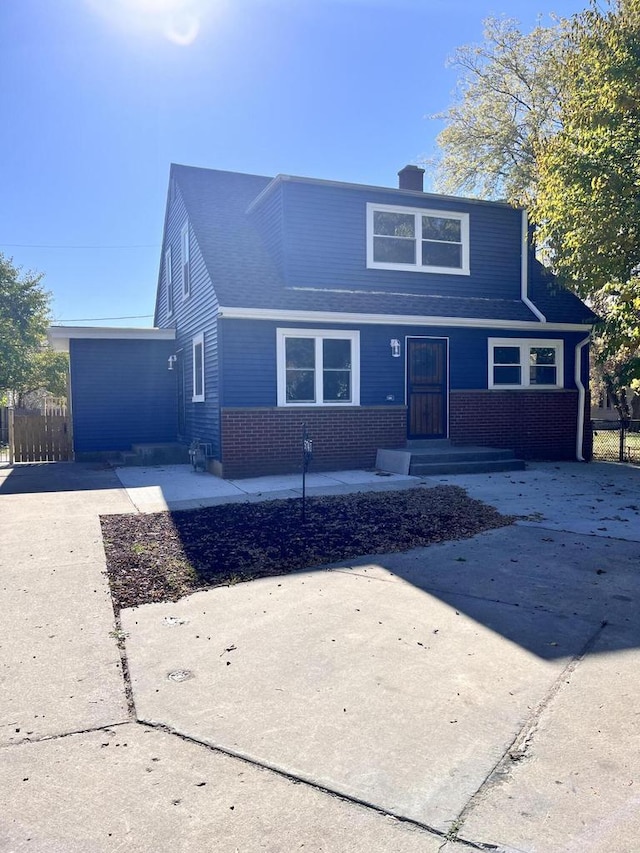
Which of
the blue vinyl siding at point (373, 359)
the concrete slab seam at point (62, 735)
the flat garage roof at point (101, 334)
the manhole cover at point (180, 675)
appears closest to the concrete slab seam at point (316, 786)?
the concrete slab seam at point (62, 735)

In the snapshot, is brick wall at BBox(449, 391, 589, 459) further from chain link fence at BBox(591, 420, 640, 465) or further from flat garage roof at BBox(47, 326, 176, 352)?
flat garage roof at BBox(47, 326, 176, 352)

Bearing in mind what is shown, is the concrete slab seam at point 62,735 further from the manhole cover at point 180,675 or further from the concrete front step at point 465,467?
the concrete front step at point 465,467

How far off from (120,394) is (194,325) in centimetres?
305

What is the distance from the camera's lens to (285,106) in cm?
1317

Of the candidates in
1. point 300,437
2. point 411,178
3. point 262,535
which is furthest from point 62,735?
point 411,178

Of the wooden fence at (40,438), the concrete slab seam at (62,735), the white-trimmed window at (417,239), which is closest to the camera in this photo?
the concrete slab seam at (62,735)

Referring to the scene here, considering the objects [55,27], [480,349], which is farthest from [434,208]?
[55,27]

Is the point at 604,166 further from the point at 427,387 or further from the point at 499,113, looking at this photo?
the point at 499,113

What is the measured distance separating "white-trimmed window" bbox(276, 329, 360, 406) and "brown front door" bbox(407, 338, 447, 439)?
136 centimetres

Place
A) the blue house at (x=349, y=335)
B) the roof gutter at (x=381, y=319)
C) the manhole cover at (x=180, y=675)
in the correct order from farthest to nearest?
the blue house at (x=349, y=335) → the roof gutter at (x=381, y=319) → the manhole cover at (x=180, y=675)

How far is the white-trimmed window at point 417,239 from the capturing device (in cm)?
1309

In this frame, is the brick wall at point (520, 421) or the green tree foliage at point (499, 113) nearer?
the brick wall at point (520, 421)

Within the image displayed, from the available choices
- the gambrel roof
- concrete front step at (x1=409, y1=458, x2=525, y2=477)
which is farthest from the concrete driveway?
the gambrel roof

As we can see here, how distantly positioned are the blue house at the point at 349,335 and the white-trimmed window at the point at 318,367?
30 millimetres
